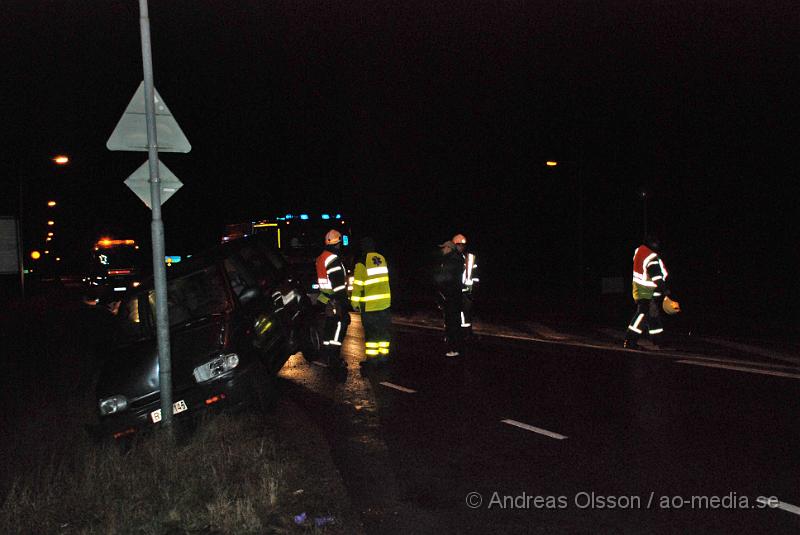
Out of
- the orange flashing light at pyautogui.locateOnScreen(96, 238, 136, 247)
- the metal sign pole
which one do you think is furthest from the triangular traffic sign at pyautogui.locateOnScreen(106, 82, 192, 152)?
the orange flashing light at pyautogui.locateOnScreen(96, 238, 136, 247)

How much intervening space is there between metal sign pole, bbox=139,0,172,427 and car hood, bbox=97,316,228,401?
2.42ft

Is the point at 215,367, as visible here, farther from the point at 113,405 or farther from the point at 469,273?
the point at 469,273

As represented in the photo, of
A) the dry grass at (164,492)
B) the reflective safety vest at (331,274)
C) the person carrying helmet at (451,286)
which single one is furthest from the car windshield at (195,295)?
the person carrying helmet at (451,286)

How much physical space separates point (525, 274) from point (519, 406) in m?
32.5

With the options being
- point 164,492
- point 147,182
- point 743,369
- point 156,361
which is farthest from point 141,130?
point 743,369

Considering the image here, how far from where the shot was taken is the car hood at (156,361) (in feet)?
24.3

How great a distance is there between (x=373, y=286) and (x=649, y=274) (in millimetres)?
4686

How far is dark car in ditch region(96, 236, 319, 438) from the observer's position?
738 cm

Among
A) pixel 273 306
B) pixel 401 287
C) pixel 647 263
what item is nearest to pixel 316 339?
pixel 273 306

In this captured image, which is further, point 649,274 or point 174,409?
point 649,274

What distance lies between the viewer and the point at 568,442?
22.9 feet

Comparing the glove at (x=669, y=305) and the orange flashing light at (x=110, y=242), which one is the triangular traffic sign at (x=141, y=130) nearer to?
the glove at (x=669, y=305)

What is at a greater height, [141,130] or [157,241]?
[141,130]

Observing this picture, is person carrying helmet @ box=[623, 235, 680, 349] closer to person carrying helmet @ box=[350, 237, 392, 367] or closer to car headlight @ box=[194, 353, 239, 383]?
person carrying helmet @ box=[350, 237, 392, 367]
